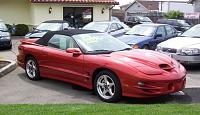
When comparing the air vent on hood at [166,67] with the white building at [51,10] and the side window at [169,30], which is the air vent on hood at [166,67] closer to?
the side window at [169,30]

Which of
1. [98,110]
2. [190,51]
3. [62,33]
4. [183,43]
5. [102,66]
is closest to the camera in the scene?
[98,110]

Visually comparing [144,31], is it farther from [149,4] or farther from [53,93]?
[149,4]

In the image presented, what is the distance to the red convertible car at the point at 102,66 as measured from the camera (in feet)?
25.7

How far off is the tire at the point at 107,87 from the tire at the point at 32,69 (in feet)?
7.43

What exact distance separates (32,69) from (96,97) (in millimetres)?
2489

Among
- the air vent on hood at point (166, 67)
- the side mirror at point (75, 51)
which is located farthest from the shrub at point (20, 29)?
the air vent on hood at point (166, 67)

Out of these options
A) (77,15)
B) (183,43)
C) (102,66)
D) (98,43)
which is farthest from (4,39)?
(77,15)

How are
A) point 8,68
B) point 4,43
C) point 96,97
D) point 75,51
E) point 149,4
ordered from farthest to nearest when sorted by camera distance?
point 149,4
point 4,43
point 8,68
point 75,51
point 96,97

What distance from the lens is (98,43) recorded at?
30.2 feet

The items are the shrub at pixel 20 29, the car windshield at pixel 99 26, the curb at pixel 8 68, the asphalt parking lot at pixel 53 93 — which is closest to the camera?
the asphalt parking lot at pixel 53 93

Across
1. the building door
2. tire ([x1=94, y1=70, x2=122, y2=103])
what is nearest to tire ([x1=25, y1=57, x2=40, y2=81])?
tire ([x1=94, y1=70, x2=122, y2=103])

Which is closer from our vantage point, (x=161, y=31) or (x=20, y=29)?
(x=161, y=31)

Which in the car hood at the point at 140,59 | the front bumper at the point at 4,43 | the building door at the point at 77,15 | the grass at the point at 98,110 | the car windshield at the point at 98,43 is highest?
A: the building door at the point at 77,15

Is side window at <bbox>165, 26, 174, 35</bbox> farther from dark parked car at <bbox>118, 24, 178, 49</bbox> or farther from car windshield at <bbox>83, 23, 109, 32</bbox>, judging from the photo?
car windshield at <bbox>83, 23, 109, 32</bbox>
